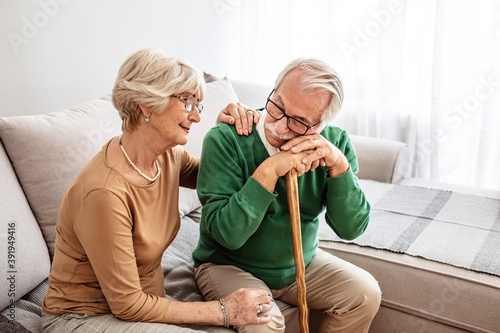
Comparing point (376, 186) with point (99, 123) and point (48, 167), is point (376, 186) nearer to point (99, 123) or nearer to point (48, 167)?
point (99, 123)

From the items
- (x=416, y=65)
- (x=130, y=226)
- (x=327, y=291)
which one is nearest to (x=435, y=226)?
(x=327, y=291)

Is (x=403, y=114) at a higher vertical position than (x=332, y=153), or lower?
lower

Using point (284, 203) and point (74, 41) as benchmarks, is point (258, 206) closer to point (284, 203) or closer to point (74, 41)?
point (284, 203)

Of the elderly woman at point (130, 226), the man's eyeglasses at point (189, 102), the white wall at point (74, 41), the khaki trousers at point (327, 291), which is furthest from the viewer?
the white wall at point (74, 41)

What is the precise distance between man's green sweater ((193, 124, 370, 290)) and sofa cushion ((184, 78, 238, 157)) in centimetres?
59

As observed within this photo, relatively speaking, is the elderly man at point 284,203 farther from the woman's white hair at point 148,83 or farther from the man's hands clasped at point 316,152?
the woman's white hair at point 148,83

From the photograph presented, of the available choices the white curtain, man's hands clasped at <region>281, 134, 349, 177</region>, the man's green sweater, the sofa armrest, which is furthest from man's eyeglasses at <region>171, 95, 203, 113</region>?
the white curtain

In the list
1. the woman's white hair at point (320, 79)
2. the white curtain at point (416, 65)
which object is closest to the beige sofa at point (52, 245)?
the woman's white hair at point (320, 79)

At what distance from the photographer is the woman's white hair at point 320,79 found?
1432 millimetres

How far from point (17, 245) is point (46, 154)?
1.02 ft

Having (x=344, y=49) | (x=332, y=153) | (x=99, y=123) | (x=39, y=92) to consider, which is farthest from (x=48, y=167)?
(x=344, y=49)

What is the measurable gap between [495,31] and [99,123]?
2.29 meters

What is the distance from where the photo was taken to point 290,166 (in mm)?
1434

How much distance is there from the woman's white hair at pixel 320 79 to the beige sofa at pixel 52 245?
732 millimetres
